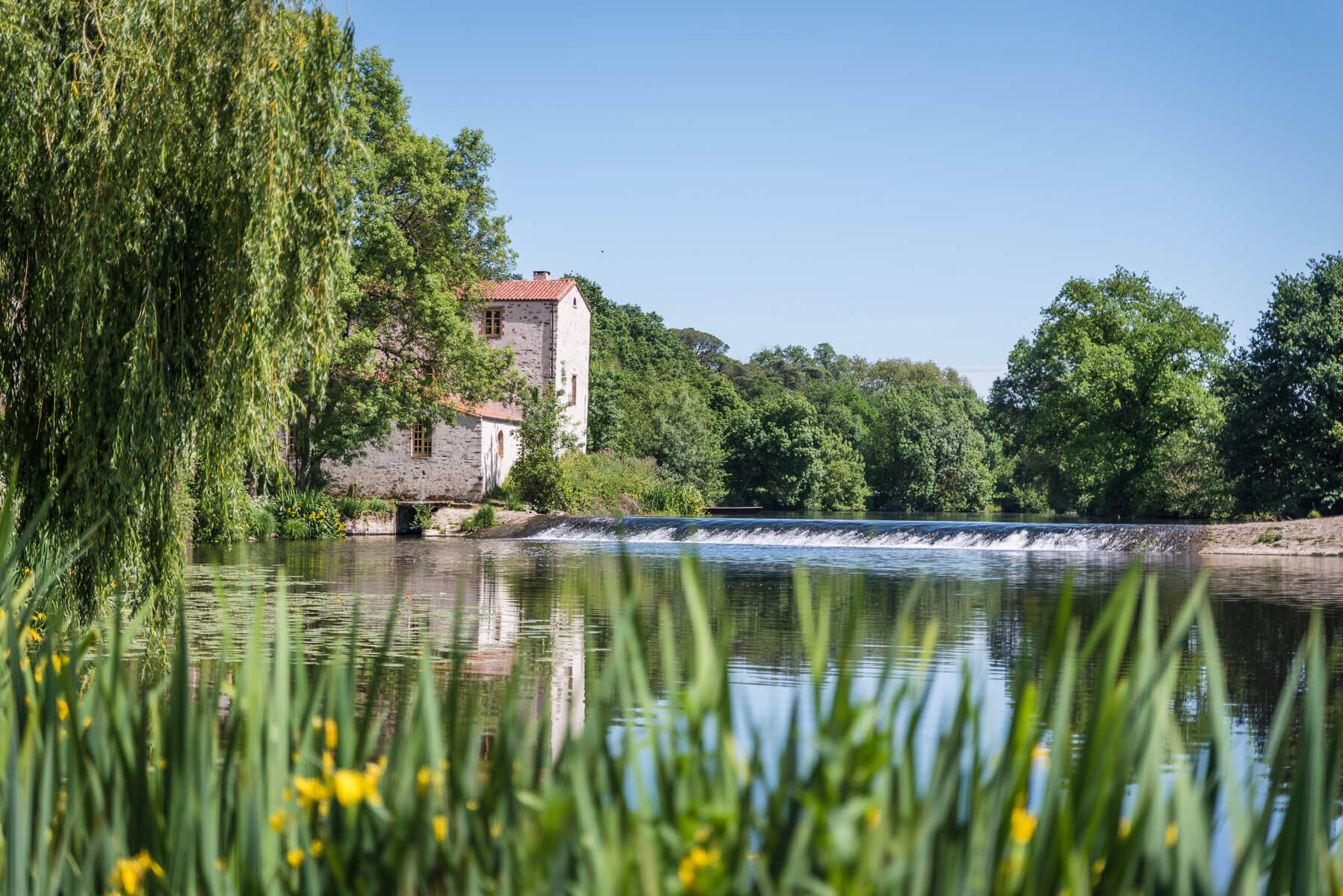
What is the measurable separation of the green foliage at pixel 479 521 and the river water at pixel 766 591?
1.80 metres

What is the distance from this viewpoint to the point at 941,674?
8469mm

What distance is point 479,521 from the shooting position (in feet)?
90.7

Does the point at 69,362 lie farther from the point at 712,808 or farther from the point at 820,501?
the point at 820,501

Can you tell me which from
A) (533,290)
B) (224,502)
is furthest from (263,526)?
(224,502)

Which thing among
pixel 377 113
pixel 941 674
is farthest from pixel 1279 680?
pixel 377 113

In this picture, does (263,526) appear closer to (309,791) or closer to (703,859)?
(309,791)

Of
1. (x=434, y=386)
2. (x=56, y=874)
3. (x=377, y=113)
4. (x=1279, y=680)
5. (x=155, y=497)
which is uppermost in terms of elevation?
(x=377, y=113)

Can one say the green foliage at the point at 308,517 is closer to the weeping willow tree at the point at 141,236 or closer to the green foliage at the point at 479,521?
the green foliage at the point at 479,521

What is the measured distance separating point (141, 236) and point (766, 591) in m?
10.0

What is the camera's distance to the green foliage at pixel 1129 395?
36312 millimetres

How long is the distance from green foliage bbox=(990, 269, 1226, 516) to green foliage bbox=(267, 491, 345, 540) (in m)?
23.8

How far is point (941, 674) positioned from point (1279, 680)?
96.5 inches

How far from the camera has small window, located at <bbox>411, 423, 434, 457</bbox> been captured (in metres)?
31.4

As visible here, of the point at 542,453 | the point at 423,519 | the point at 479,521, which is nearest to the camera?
the point at 423,519
